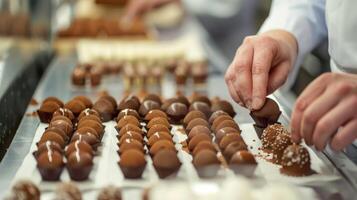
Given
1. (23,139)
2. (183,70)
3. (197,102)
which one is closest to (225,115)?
(197,102)

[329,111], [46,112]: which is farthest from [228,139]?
[46,112]

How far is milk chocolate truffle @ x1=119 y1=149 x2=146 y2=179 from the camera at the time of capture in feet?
4.58

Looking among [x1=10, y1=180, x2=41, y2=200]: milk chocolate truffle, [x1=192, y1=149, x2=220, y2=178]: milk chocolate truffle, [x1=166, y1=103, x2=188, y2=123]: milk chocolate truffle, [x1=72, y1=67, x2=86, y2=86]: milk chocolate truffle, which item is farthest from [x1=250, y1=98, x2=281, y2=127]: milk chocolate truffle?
[x1=72, y1=67, x2=86, y2=86]: milk chocolate truffle

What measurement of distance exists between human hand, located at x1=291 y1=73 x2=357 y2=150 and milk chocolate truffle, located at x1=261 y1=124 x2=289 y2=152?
215 mm

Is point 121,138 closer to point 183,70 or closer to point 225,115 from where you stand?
point 225,115

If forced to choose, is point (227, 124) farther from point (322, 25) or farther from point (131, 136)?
point (322, 25)

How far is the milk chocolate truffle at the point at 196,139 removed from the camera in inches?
60.6

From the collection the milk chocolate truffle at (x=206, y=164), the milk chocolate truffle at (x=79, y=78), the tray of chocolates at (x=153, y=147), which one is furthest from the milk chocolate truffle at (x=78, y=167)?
the milk chocolate truffle at (x=79, y=78)

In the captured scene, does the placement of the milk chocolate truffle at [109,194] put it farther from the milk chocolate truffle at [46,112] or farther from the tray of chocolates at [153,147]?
the milk chocolate truffle at [46,112]

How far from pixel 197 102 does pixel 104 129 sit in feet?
1.01

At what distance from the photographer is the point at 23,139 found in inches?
67.9

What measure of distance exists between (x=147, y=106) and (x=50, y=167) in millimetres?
529

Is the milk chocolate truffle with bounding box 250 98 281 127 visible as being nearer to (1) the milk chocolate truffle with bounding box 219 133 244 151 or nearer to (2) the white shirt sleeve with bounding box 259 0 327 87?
(1) the milk chocolate truffle with bounding box 219 133 244 151

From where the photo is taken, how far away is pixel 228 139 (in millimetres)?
1525
